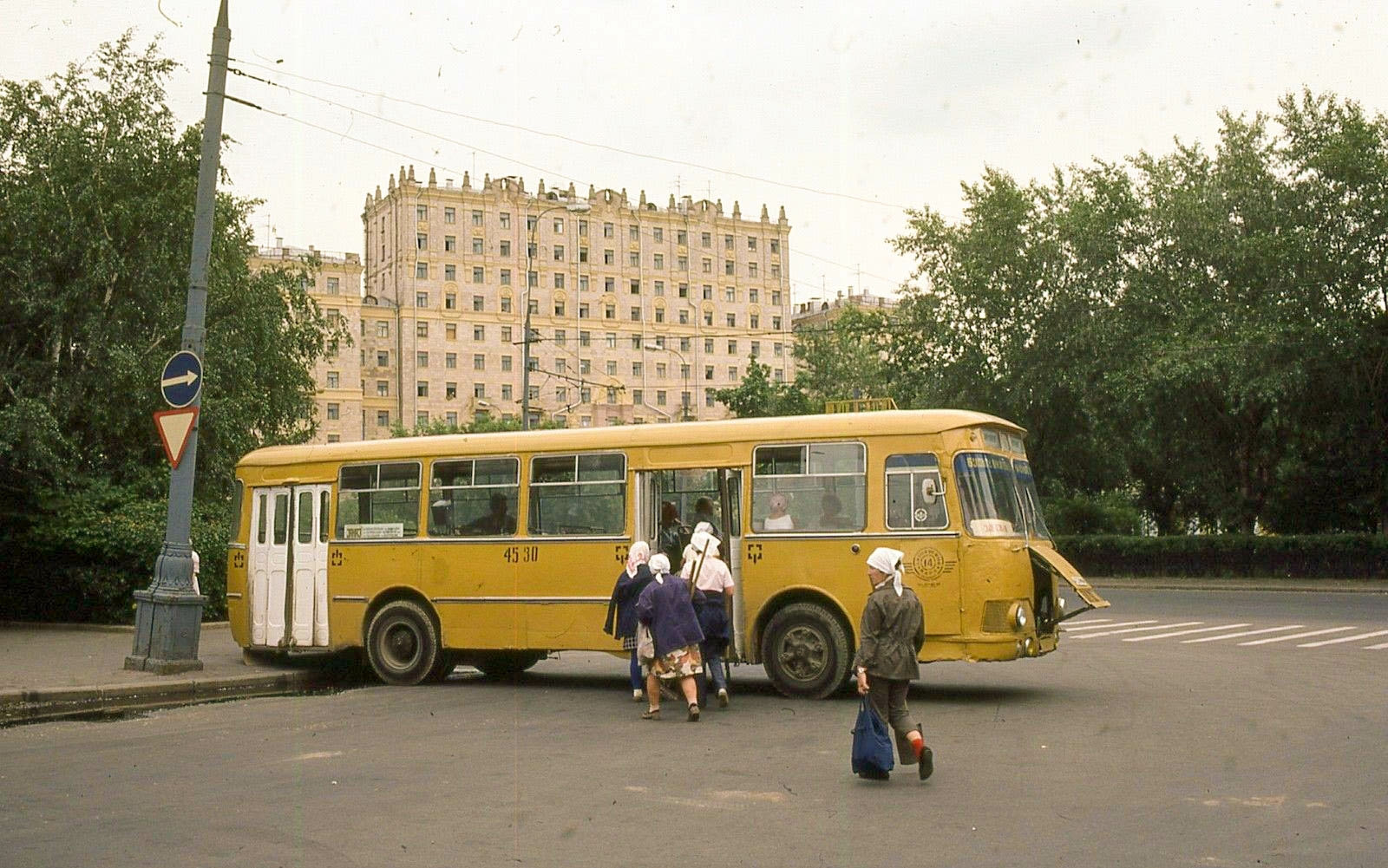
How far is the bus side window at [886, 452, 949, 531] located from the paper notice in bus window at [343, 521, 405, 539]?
5905mm

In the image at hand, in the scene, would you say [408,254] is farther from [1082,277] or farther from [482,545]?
[482,545]

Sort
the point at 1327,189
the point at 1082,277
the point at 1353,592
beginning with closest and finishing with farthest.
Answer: the point at 1353,592 < the point at 1327,189 < the point at 1082,277

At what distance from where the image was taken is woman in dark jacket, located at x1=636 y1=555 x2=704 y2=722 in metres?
13.9

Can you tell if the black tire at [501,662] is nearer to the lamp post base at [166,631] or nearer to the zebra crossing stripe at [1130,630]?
the lamp post base at [166,631]

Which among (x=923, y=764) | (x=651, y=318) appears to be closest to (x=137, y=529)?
(x=923, y=764)

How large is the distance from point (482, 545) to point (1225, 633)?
13072mm

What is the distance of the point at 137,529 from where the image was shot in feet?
84.0

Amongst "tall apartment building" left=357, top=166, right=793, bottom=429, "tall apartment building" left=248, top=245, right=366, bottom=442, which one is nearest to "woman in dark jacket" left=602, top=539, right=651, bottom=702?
"tall apartment building" left=357, top=166, right=793, bottom=429

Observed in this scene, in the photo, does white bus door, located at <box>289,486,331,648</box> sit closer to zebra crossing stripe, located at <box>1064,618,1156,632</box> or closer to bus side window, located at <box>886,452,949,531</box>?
bus side window, located at <box>886,452,949,531</box>

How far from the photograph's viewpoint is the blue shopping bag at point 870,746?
32.1 ft

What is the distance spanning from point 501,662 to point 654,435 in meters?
3.96

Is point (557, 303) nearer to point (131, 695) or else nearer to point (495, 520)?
point (495, 520)

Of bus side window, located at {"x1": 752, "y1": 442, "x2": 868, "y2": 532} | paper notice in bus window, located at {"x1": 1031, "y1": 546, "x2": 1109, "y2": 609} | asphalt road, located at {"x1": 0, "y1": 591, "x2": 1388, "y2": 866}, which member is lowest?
asphalt road, located at {"x1": 0, "y1": 591, "x2": 1388, "y2": 866}

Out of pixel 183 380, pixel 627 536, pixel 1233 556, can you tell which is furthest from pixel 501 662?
pixel 1233 556
